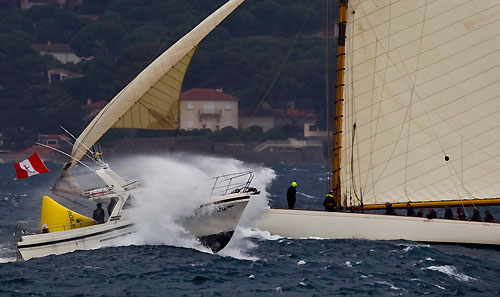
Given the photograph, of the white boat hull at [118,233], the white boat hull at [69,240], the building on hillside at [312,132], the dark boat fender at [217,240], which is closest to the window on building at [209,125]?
the building on hillside at [312,132]

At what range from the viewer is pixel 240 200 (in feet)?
114

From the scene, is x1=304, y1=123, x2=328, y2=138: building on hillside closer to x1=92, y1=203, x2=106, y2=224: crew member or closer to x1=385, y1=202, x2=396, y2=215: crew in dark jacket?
A: x1=385, y1=202, x2=396, y2=215: crew in dark jacket

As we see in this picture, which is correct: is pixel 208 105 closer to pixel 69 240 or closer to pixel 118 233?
pixel 118 233

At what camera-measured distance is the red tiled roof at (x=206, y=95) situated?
585 feet

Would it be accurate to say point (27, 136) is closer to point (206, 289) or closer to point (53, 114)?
point (53, 114)

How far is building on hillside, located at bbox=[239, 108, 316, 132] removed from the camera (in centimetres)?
18088

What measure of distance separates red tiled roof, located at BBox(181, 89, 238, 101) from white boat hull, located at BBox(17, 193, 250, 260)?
5620 inches

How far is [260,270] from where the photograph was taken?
32.4 metres

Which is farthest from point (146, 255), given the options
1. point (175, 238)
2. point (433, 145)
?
point (433, 145)

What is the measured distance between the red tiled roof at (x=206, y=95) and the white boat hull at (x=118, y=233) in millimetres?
142741

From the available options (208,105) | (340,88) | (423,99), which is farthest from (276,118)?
(423,99)

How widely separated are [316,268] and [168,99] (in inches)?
300

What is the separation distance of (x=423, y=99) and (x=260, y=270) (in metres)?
12.1

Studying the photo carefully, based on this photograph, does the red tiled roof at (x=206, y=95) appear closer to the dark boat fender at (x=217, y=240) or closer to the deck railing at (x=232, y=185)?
the deck railing at (x=232, y=185)
